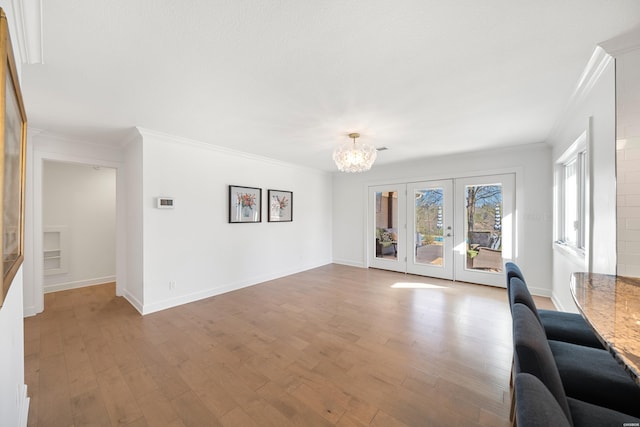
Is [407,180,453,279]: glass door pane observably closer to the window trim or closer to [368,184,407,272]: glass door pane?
[368,184,407,272]: glass door pane

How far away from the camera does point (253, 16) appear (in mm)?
1381

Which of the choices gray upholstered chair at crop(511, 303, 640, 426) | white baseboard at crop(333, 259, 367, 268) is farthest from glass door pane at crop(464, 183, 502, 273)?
gray upholstered chair at crop(511, 303, 640, 426)

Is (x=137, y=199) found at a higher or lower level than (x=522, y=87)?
lower

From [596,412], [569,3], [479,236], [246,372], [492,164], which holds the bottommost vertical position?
[246,372]

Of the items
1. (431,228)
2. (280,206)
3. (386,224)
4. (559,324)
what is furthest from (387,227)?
(559,324)

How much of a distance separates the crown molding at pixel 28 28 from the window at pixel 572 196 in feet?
13.4

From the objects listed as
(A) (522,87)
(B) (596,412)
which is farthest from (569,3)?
(B) (596,412)

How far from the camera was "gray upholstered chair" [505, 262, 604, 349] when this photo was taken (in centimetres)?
143

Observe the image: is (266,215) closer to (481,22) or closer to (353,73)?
(353,73)

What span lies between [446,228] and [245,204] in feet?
12.6

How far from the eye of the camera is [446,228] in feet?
15.7

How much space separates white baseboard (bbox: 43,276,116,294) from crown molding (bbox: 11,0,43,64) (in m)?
4.19

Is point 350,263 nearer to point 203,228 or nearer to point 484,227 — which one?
point 484,227

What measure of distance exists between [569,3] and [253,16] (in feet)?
5.59
